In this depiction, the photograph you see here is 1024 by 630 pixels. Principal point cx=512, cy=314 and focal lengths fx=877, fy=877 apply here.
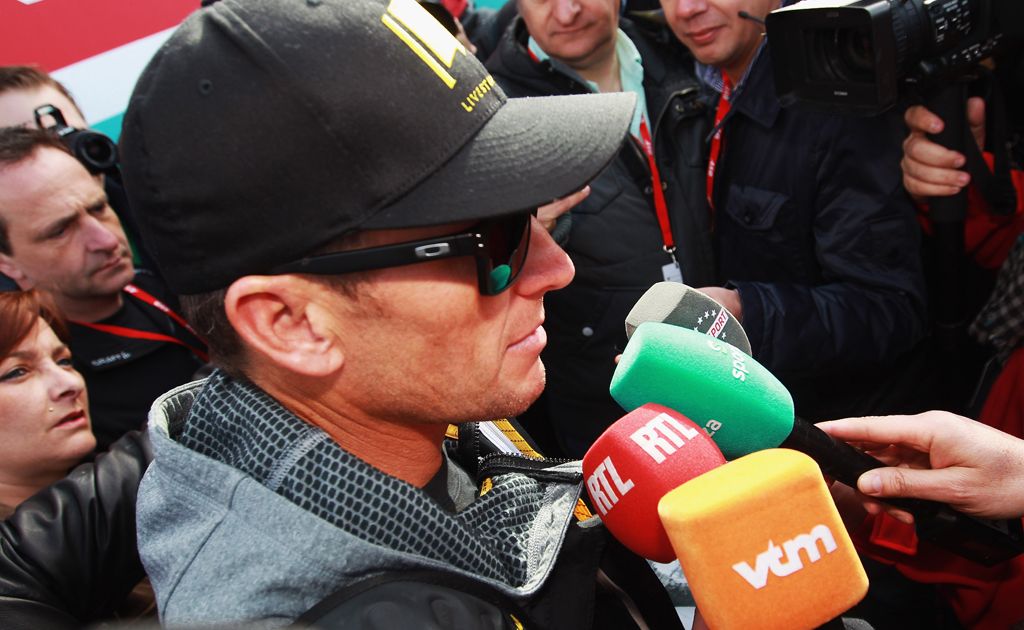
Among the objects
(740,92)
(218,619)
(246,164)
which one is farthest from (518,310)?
(740,92)

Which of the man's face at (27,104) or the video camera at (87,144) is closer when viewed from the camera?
the video camera at (87,144)

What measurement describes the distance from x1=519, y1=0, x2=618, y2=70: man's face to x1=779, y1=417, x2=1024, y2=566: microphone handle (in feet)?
5.73

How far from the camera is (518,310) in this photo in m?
1.26

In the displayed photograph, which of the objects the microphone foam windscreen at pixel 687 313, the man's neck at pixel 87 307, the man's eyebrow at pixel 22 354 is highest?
the microphone foam windscreen at pixel 687 313

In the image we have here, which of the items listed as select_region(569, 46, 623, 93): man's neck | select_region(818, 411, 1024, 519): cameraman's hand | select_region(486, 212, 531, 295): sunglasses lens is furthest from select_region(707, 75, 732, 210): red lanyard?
select_region(486, 212, 531, 295): sunglasses lens

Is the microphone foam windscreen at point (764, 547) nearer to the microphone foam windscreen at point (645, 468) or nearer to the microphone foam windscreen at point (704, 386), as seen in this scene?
the microphone foam windscreen at point (645, 468)

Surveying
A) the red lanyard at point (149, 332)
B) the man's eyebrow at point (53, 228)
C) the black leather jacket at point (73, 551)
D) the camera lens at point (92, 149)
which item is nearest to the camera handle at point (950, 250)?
the black leather jacket at point (73, 551)

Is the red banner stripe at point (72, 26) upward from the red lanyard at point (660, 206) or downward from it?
upward

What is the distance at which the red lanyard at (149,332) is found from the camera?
2.65 metres

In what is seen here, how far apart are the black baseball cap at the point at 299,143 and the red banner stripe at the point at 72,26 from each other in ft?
6.95

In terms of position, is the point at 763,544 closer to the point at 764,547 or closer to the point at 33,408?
the point at 764,547

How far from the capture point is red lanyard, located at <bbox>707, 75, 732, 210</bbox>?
8.02 feet

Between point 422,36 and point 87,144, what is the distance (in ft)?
6.38

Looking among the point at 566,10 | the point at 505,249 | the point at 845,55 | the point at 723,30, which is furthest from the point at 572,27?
the point at 505,249
